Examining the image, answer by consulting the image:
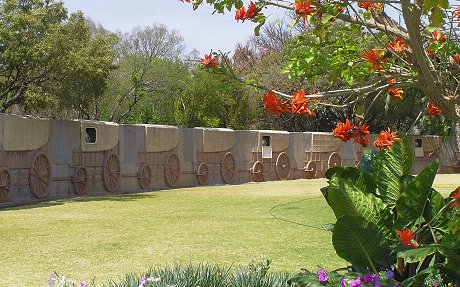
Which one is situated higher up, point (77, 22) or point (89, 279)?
point (77, 22)

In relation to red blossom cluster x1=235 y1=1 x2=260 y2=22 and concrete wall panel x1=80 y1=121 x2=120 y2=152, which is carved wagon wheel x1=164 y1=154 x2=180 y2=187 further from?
red blossom cluster x1=235 y1=1 x2=260 y2=22

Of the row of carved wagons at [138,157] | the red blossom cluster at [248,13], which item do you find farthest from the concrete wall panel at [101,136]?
the red blossom cluster at [248,13]

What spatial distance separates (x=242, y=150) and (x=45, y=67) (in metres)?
6.48

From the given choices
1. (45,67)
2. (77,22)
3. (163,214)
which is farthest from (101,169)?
Answer: (163,214)

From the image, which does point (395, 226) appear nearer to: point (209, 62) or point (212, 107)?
point (209, 62)

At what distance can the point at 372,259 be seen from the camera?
3.39 metres

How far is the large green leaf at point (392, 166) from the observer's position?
3.74 meters

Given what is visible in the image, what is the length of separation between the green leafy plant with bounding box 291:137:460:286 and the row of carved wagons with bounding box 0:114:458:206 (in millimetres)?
8893

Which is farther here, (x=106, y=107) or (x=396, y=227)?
(x=106, y=107)

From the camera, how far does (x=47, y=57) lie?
12.9 metres

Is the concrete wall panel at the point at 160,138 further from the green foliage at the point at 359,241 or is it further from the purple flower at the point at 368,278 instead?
the purple flower at the point at 368,278

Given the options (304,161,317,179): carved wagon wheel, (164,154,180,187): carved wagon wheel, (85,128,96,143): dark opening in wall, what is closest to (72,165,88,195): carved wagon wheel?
(85,128,96,143): dark opening in wall

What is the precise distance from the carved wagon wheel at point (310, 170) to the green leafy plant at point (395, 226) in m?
16.2

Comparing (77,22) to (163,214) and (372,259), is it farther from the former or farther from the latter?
(372,259)
